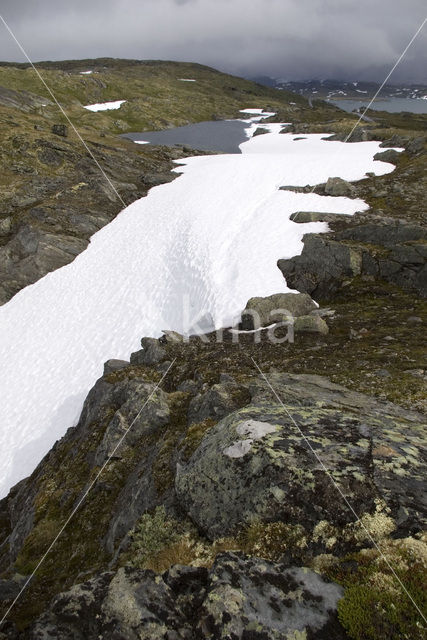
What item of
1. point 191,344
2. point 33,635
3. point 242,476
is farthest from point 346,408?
point 191,344

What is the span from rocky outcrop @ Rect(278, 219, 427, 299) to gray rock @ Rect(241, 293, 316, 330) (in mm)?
2576

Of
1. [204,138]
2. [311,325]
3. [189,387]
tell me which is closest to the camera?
[189,387]

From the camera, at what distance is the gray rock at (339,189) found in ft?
118

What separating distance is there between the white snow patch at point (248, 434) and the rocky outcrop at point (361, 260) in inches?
636

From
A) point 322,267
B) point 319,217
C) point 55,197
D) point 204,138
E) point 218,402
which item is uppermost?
point 204,138

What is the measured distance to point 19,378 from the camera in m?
24.8

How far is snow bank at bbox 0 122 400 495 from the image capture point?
22812 millimetres

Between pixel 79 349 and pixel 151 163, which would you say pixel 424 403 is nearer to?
pixel 79 349

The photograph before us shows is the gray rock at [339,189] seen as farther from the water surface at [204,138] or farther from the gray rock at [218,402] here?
the water surface at [204,138]

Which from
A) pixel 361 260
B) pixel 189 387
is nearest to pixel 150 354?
pixel 189 387

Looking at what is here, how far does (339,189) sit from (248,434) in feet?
112

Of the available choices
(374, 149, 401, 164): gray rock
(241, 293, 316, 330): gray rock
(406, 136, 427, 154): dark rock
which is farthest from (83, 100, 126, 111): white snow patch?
(241, 293, 316, 330): gray rock

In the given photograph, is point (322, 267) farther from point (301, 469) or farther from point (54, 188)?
point (54, 188)

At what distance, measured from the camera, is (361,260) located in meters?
23.5
